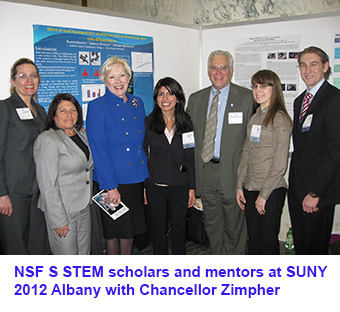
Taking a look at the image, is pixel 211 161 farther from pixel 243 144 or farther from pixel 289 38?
pixel 289 38

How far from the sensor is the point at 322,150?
7.00 feet

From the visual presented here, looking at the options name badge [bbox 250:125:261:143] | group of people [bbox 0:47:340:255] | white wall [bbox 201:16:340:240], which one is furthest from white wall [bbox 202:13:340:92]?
name badge [bbox 250:125:261:143]

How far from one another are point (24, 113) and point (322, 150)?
6.45 feet

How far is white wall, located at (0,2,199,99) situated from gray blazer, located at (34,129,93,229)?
61 cm

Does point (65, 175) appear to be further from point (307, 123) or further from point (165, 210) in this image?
point (307, 123)

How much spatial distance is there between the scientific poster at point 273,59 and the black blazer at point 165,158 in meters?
1.32

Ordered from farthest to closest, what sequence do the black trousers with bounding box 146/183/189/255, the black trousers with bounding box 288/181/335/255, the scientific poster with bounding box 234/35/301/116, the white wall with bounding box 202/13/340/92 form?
the scientific poster with bounding box 234/35/301/116 < the white wall with bounding box 202/13/340/92 < the black trousers with bounding box 146/183/189/255 < the black trousers with bounding box 288/181/335/255

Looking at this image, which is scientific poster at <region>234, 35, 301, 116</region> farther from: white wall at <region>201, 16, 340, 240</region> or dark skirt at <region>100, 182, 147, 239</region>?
dark skirt at <region>100, 182, 147, 239</region>

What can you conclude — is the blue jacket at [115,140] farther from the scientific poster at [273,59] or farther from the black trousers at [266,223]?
the scientific poster at [273,59]

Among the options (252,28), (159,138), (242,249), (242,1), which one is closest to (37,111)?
(159,138)

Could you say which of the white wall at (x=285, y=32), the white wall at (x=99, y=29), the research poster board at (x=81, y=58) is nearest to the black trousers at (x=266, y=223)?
the white wall at (x=285, y=32)

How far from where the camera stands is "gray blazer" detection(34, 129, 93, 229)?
2025mm

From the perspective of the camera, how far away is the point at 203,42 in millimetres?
3508

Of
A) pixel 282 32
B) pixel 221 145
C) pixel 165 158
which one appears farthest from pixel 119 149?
pixel 282 32
